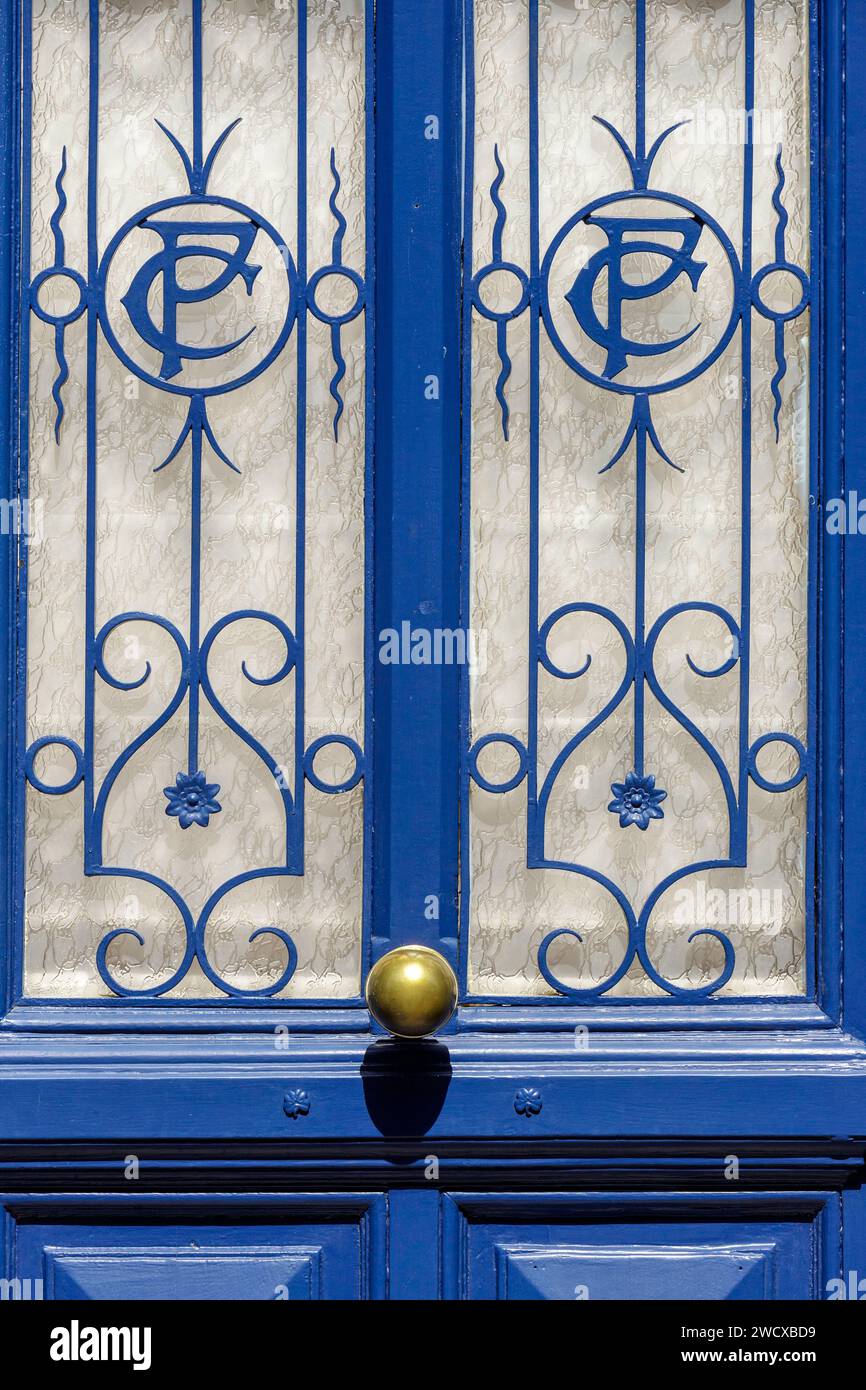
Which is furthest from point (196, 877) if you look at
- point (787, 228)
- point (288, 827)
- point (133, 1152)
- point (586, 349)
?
point (787, 228)

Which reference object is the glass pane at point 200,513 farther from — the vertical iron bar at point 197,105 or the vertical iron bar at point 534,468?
the vertical iron bar at point 534,468

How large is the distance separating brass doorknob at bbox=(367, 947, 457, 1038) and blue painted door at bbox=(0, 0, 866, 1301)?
104 millimetres

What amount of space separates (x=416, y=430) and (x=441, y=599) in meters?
0.22

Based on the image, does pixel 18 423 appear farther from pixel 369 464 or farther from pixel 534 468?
pixel 534 468

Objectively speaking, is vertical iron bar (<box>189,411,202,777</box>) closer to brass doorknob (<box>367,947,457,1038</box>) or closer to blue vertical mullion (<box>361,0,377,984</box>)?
blue vertical mullion (<box>361,0,377,984</box>)

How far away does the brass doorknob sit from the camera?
143 centimetres

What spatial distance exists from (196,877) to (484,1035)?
42 centimetres

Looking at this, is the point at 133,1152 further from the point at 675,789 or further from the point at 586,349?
the point at 586,349

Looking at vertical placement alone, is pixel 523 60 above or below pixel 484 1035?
above

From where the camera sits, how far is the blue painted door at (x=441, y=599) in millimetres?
1558

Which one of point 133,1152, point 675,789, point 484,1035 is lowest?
point 133,1152

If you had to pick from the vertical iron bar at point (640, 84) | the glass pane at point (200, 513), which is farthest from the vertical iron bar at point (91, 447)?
the vertical iron bar at point (640, 84)

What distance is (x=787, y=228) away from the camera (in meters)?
1.58

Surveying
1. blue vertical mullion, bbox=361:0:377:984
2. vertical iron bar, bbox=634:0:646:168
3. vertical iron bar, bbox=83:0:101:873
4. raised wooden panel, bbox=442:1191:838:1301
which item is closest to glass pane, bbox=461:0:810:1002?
vertical iron bar, bbox=634:0:646:168
